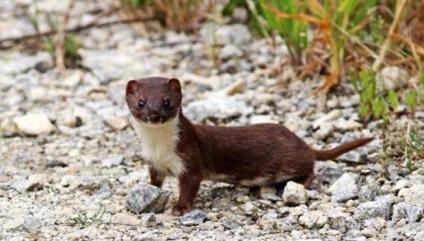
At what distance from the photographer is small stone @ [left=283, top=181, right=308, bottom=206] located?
5.09 metres

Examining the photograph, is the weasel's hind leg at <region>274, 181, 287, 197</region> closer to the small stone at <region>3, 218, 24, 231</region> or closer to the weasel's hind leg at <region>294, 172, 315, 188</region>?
the weasel's hind leg at <region>294, 172, 315, 188</region>

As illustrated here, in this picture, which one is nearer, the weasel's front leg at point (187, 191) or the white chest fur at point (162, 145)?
the weasel's front leg at point (187, 191)

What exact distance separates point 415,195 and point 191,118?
2.05 m

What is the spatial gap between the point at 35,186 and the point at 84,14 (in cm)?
372

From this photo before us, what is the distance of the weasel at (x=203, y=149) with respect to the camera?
5.09 m

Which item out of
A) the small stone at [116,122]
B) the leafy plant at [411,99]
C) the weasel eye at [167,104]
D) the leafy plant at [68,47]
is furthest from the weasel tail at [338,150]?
the leafy plant at [68,47]

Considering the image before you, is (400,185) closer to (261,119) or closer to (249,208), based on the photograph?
(249,208)

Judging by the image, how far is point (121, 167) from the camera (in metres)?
5.84

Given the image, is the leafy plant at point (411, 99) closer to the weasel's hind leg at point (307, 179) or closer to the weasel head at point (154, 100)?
the weasel's hind leg at point (307, 179)

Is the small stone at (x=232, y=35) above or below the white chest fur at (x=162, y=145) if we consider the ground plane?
below

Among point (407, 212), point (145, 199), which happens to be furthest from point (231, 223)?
point (407, 212)

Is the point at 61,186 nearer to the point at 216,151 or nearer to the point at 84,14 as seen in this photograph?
the point at 216,151

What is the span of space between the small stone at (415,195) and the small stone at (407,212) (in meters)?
0.07

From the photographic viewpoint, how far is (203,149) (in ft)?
17.5
